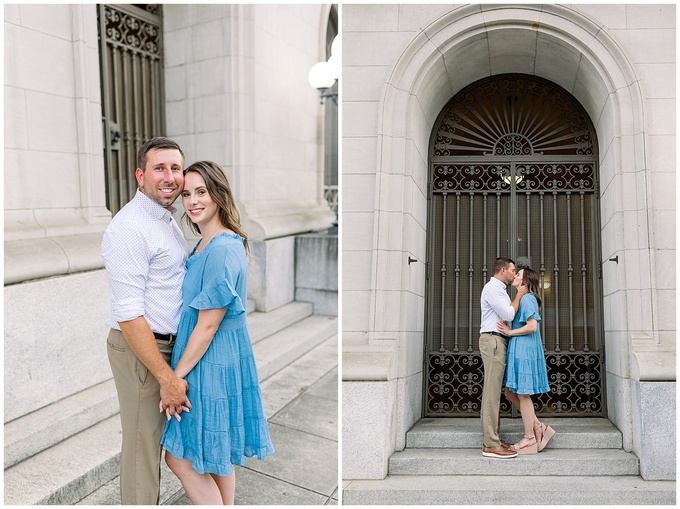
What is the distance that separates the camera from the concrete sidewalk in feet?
13.0

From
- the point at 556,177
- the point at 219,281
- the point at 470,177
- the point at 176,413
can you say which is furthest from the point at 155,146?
the point at 556,177

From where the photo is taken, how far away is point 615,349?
5215mm

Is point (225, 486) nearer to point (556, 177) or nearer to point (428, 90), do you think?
point (428, 90)

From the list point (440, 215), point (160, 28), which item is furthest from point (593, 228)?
point (160, 28)

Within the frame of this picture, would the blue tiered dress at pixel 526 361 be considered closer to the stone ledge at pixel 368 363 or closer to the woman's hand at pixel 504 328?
the woman's hand at pixel 504 328

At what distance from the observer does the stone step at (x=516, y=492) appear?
4648 mm

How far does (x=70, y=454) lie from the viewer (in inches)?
160

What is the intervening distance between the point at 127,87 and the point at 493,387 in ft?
18.7

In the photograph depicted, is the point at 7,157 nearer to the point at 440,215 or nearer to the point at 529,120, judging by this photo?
the point at 440,215

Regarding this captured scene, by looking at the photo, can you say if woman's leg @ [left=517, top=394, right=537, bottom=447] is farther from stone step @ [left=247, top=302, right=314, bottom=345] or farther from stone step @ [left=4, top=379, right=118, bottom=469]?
stone step @ [left=4, top=379, right=118, bottom=469]

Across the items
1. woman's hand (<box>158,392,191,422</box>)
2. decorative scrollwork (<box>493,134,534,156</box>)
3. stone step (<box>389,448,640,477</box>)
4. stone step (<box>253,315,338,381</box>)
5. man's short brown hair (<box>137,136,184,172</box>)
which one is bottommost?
stone step (<box>389,448,640,477</box>)

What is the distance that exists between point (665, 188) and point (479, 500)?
10.6ft

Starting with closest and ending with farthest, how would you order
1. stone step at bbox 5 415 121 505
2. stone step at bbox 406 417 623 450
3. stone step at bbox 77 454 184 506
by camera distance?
stone step at bbox 5 415 121 505
stone step at bbox 77 454 184 506
stone step at bbox 406 417 623 450

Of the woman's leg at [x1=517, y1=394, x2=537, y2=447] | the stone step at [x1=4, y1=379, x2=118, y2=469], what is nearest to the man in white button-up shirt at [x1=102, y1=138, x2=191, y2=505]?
the stone step at [x1=4, y1=379, x2=118, y2=469]
